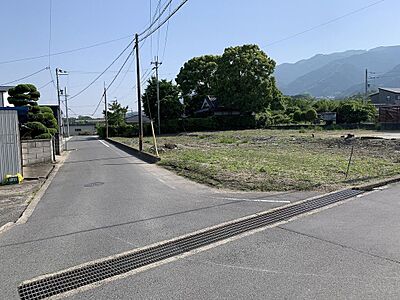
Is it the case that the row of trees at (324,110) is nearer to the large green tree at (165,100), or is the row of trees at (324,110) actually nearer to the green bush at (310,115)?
the green bush at (310,115)

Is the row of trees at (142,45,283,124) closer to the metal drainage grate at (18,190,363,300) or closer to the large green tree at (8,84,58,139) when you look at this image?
the large green tree at (8,84,58,139)

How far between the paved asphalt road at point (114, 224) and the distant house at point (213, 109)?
46312 mm

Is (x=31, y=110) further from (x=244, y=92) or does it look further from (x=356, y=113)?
(x=356, y=113)

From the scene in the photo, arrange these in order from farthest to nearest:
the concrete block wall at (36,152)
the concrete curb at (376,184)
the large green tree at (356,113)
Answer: the large green tree at (356,113) → the concrete block wall at (36,152) → the concrete curb at (376,184)

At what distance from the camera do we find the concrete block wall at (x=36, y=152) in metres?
17.5

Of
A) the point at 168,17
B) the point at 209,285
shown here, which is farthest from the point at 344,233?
the point at 168,17

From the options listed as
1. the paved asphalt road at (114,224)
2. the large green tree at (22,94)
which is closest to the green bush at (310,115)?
the large green tree at (22,94)

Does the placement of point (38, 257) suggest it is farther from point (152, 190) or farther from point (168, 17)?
point (168, 17)

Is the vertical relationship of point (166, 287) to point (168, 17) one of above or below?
below

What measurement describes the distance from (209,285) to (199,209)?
11.9 ft

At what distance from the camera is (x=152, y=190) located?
32.7 ft

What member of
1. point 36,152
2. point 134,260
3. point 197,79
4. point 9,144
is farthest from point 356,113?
point 134,260

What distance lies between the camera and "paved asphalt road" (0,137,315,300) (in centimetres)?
409

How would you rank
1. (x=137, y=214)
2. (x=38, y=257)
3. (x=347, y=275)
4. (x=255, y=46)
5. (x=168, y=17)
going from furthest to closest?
(x=255, y=46), (x=168, y=17), (x=137, y=214), (x=38, y=257), (x=347, y=275)
